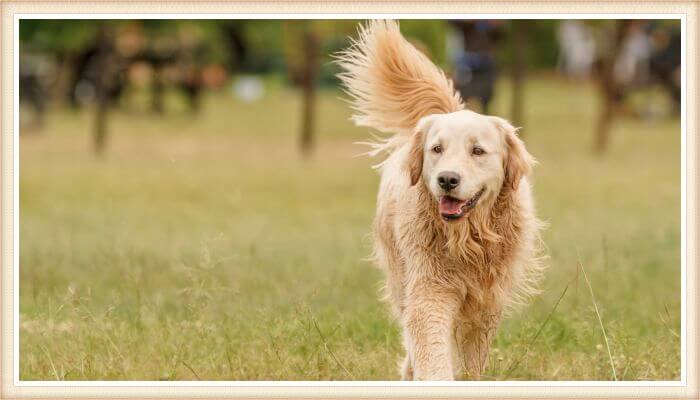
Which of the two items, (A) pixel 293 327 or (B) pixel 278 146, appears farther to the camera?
(B) pixel 278 146

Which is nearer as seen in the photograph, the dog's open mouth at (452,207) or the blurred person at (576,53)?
the dog's open mouth at (452,207)

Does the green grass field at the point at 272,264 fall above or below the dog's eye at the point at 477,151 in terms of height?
below

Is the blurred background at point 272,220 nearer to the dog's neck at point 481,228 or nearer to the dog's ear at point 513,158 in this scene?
the dog's neck at point 481,228

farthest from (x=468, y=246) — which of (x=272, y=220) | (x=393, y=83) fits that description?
(x=272, y=220)

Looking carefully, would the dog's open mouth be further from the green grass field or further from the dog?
the green grass field

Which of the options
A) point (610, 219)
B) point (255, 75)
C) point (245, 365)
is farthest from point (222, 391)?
point (255, 75)

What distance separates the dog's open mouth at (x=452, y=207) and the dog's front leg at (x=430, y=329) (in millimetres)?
478

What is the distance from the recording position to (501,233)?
602cm

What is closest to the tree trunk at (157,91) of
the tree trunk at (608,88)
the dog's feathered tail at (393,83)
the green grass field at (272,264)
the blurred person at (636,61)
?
the green grass field at (272,264)

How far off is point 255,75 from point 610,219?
32411 mm

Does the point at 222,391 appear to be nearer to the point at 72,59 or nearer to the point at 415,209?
the point at 415,209

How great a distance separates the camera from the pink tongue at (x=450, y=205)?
5598 mm

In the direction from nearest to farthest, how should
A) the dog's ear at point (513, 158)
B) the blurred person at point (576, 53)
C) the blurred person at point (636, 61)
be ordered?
the dog's ear at point (513, 158)
the blurred person at point (636, 61)
the blurred person at point (576, 53)

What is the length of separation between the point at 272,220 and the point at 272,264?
3.11m
